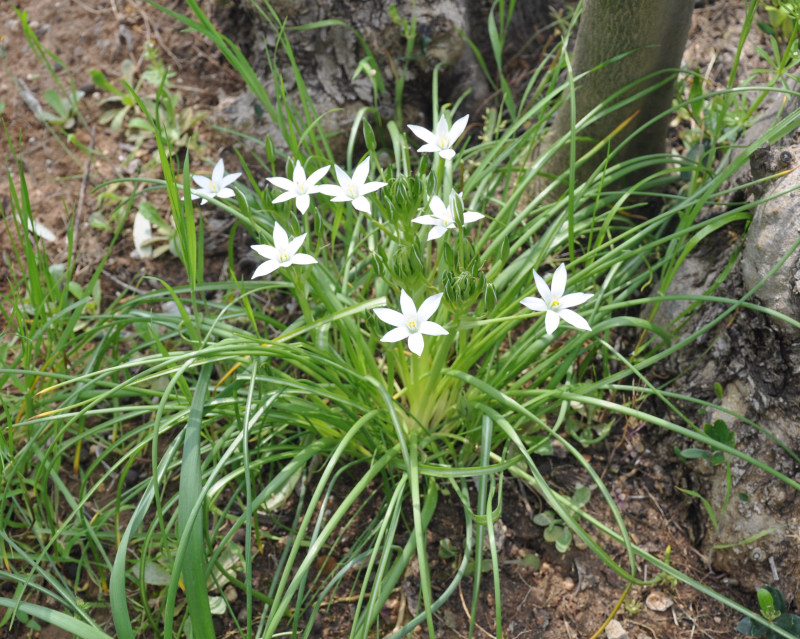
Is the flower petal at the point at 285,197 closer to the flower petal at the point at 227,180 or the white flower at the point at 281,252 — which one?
the white flower at the point at 281,252

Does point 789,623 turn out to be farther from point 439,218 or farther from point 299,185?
point 299,185

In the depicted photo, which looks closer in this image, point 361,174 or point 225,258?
point 361,174

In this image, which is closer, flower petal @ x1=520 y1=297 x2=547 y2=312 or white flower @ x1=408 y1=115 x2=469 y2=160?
flower petal @ x1=520 y1=297 x2=547 y2=312

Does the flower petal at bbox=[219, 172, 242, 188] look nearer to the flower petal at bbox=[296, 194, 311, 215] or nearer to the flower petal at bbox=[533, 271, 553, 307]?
the flower petal at bbox=[296, 194, 311, 215]

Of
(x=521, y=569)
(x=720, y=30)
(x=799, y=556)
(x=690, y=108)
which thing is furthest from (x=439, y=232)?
(x=720, y=30)

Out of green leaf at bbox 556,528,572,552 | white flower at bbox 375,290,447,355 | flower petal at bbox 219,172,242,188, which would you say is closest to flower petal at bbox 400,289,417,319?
white flower at bbox 375,290,447,355

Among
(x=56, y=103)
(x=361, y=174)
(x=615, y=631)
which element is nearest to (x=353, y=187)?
(x=361, y=174)
